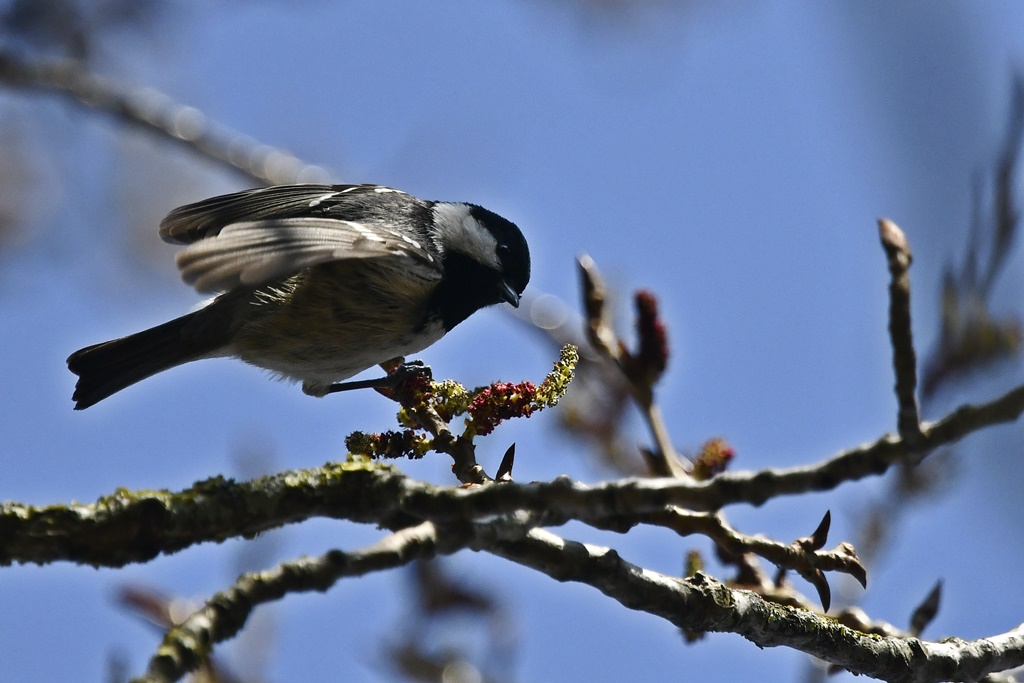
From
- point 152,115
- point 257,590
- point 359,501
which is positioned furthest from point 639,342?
point 152,115

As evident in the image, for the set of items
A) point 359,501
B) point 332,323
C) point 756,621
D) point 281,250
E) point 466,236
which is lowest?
point 756,621

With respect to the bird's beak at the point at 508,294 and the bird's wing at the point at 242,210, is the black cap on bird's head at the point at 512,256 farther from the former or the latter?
the bird's wing at the point at 242,210

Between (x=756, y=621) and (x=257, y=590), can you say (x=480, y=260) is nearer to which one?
(x=756, y=621)

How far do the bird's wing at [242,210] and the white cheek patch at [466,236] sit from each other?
39 cm

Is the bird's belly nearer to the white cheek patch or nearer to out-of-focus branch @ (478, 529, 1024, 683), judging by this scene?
the white cheek patch

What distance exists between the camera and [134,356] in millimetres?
3500

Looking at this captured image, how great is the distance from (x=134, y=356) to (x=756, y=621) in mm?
2428

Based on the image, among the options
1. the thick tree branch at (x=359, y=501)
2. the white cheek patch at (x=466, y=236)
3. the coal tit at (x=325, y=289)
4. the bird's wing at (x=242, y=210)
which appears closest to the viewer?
the thick tree branch at (x=359, y=501)

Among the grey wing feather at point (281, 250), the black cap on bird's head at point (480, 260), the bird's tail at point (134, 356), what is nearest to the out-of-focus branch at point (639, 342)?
the grey wing feather at point (281, 250)

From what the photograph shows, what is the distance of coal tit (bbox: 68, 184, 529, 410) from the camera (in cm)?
343

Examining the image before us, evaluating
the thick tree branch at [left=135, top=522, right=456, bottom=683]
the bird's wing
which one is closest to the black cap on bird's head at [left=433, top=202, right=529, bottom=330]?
the bird's wing

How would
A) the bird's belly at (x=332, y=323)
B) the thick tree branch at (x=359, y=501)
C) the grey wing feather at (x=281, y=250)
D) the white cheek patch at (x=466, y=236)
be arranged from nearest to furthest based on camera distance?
the thick tree branch at (x=359, y=501), the grey wing feather at (x=281, y=250), the bird's belly at (x=332, y=323), the white cheek patch at (x=466, y=236)

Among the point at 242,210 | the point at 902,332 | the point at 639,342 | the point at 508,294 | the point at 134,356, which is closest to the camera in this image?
the point at 902,332

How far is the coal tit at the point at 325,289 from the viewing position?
3426 mm
